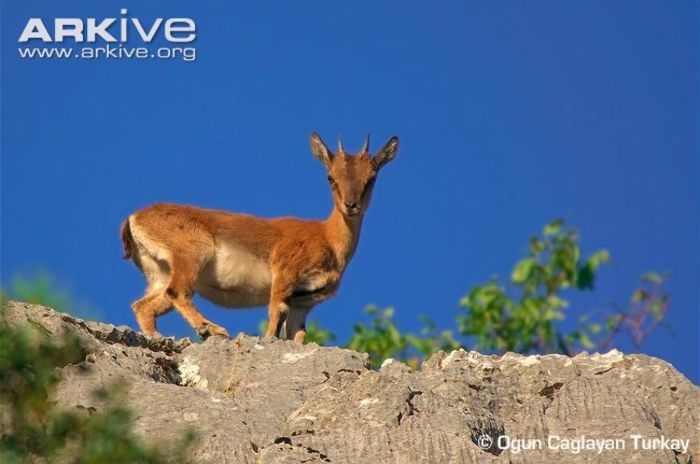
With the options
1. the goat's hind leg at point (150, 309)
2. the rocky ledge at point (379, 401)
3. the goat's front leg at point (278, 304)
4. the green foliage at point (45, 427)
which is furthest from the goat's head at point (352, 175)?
the green foliage at point (45, 427)

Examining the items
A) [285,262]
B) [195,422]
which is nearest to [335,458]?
[195,422]

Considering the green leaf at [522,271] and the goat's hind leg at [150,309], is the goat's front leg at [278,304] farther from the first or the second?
the green leaf at [522,271]

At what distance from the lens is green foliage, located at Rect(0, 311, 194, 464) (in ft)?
20.3

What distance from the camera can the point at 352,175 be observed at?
1727 cm

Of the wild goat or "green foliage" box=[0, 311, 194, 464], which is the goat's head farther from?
"green foliage" box=[0, 311, 194, 464]

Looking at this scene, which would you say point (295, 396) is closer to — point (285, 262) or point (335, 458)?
point (335, 458)

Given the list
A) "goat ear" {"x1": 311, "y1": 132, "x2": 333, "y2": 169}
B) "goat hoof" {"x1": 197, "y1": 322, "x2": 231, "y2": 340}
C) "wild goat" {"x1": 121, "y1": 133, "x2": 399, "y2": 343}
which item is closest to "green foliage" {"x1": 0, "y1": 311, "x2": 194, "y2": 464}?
"goat hoof" {"x1": 197, "y1": 322, "x2": 231, "y2": 340}

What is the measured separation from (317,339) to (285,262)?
7.24 feet

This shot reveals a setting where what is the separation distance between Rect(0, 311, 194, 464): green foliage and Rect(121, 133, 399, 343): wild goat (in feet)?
30.6

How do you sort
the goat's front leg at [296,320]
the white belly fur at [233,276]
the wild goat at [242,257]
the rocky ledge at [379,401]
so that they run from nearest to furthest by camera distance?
the rocky ledge at [379,401] → the wild goat at [242,257] → the goat's front leg at [296,320] → the white belly fur at [233,276]

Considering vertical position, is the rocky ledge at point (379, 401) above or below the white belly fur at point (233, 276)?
below

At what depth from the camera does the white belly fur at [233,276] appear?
16609 mm

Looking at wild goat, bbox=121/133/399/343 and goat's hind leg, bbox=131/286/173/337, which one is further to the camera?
wild goat, bbox=121/133/399/343

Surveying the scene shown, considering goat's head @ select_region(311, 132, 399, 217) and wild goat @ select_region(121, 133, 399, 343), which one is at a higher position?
goat's head @ select_region(311, 132, 399, 217)
